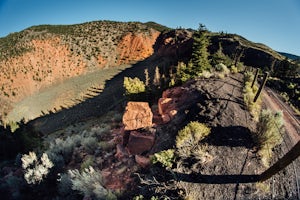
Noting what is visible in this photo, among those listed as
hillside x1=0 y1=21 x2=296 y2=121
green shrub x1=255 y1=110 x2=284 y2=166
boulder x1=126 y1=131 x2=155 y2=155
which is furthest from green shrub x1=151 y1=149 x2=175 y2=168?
hillside x1=0 y1=21 x2=296 y2=121

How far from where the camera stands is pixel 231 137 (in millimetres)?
9211

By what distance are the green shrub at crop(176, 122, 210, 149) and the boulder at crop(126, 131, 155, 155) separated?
6.19ft

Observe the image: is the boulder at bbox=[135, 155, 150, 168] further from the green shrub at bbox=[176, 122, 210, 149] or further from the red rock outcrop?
the red rock outcrop

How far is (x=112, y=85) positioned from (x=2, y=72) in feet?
81.7

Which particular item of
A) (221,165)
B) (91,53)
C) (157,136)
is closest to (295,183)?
(221,165)

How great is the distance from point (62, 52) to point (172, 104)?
54536 millimetres

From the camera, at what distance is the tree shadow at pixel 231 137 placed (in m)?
8.90

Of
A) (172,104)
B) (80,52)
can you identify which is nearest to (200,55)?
(172,104)

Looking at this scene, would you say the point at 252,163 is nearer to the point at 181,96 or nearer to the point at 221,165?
the point at 221,165

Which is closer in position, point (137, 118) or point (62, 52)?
point (137, 118)

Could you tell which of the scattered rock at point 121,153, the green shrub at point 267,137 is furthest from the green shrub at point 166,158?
the green shrub at point 267,137

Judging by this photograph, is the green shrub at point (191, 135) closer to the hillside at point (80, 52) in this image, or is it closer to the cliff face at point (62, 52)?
the hillside at point (80, 52)

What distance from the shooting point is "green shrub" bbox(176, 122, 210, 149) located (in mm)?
8539

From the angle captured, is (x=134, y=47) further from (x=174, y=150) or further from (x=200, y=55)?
(x=174, y=150)
